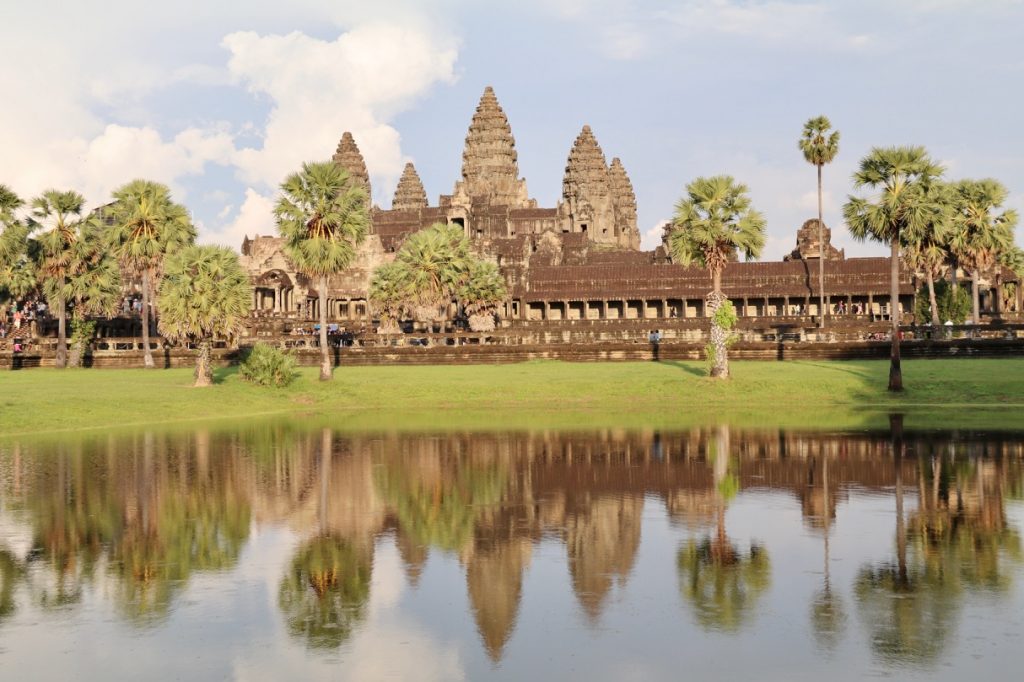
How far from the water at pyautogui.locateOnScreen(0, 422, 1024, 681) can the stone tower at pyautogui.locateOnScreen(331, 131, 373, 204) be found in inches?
5262

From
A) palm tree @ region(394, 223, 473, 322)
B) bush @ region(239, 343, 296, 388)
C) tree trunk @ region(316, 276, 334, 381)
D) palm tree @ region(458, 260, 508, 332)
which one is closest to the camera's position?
bush @ region(239, 343, 296, 388)

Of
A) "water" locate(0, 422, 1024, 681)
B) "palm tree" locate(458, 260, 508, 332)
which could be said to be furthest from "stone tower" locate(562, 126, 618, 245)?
"water" locate(0, 422, 1024, 681)

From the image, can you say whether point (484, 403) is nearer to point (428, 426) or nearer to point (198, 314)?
point (428, 426)

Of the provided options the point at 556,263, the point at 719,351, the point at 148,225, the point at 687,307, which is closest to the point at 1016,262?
the point at 687,307

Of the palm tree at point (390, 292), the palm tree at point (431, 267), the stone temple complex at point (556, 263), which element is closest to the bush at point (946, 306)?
the stone temple complex at point (556, 263)

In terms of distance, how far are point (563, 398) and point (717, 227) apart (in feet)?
36.8

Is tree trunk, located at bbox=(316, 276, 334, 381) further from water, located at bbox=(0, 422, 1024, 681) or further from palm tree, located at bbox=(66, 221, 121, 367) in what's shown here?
water, located at bbox=(0, 422, 1024, 681)

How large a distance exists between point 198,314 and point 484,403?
13884 mm

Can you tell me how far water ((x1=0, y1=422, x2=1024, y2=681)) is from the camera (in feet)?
41.5

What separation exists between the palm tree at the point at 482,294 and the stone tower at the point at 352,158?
74545 mm

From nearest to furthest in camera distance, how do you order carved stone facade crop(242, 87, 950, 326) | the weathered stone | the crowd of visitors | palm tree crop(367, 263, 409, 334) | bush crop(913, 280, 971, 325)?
bush crop(913, 280, 971, 325) < palm tree crop(367, 263, 409, 334) < the crowd of visitors < carved stone facade crop(242, 87, 950, 326) < the weathered stone

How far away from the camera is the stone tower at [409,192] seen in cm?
17212

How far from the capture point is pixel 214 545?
736 inches

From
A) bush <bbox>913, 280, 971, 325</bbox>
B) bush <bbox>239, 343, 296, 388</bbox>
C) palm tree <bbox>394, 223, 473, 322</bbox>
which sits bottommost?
bush <bbox>239, 343, 296, 388</bbox>
